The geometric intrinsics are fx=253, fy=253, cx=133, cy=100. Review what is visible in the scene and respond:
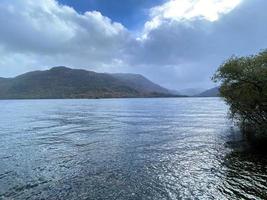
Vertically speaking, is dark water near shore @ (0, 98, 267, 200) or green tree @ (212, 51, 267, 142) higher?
green tree @ (212, 51, 267, 142)

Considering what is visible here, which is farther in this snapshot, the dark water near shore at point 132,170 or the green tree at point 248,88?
the green tree at point 248,88

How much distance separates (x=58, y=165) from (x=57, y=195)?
27.1 feet

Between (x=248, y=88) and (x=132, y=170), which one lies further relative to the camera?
(x=248, y=88)

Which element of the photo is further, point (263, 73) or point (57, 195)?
point (263, 73)

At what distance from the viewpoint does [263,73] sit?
34.9 meters

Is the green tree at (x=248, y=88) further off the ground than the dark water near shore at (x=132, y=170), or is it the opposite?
the green tree at (x=248, y=88)

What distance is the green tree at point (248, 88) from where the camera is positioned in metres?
36.0

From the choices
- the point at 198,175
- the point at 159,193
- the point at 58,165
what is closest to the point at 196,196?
the point at 159,193

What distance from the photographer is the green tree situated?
36031 millimetres

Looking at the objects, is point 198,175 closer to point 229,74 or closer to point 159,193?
point 159,193

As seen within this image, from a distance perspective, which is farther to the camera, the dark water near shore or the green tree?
the green tree

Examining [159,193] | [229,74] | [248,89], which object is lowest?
[159,193]

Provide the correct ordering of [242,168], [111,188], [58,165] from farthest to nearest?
[58,165] → [242,168] → [111,188]

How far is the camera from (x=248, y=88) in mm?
37500
